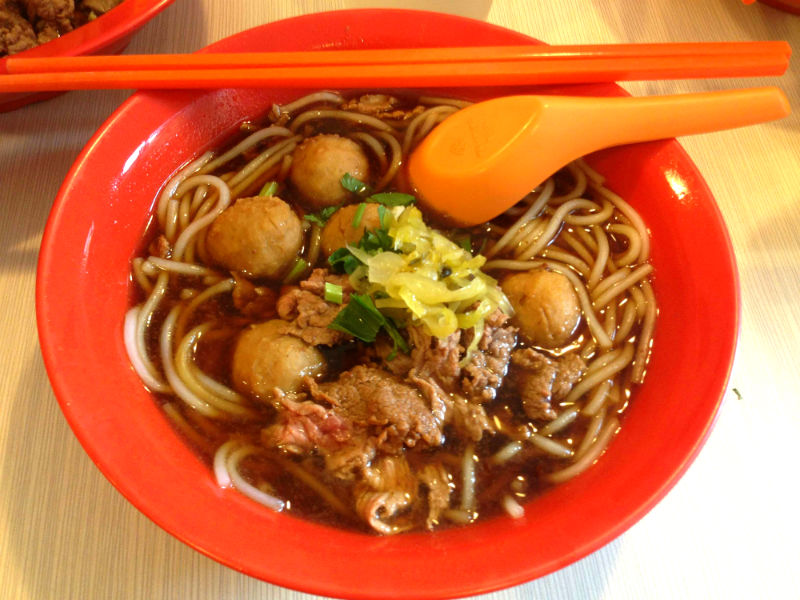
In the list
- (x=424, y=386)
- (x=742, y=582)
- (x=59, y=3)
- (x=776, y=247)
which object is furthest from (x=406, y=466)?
(x=59, y=3)

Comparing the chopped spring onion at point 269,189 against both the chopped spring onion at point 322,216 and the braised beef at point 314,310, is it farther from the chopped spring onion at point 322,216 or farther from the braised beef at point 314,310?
the braised beef at point 314,310

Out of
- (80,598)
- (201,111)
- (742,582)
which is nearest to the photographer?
(80,598)

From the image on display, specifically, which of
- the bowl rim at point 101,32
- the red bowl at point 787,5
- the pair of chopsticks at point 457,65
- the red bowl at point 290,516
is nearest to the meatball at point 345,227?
the pair of chopsticks at point 457,65

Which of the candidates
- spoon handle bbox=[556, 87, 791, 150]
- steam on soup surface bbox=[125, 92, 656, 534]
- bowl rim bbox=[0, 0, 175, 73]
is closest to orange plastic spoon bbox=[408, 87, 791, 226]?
spoon handle bbox=[556, 87, 791, 150]

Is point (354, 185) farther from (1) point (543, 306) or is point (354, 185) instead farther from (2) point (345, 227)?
(1) point (543, 306)

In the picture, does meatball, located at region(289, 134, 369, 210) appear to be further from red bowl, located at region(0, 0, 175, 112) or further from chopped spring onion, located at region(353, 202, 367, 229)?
red bowl, located at region(0, 0, 175, 112)

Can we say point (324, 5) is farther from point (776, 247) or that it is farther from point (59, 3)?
point (776, 247)

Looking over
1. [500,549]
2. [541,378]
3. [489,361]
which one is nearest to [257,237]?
[489,361]
